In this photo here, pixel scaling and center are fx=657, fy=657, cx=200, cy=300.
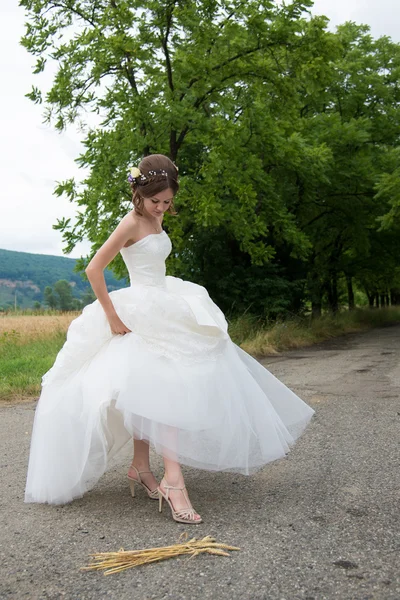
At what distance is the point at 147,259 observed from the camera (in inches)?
156

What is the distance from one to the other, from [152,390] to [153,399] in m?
0.06

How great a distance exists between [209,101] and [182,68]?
45.6 inches

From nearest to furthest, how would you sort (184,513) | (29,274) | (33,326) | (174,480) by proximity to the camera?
(184,513), (174,480), (33,326), (29,274)

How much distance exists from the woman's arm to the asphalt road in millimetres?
964

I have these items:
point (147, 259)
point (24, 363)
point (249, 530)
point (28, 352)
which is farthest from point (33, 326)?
point (249, 530)

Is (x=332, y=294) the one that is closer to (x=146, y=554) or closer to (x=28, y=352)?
(x=28, y=352)

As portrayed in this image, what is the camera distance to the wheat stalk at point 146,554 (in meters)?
2.93

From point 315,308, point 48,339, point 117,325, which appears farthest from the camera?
point 315,308

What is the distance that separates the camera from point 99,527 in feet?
11.4

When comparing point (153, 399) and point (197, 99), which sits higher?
point (197, 99)

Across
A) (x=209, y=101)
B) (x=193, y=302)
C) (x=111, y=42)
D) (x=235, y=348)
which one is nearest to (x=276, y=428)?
(x=235, y=348)

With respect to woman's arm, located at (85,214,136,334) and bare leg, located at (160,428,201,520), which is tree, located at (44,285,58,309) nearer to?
woman's arm, located at (85,214,136,334)

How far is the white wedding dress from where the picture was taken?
3.53m

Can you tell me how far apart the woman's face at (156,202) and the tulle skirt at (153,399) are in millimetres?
462
